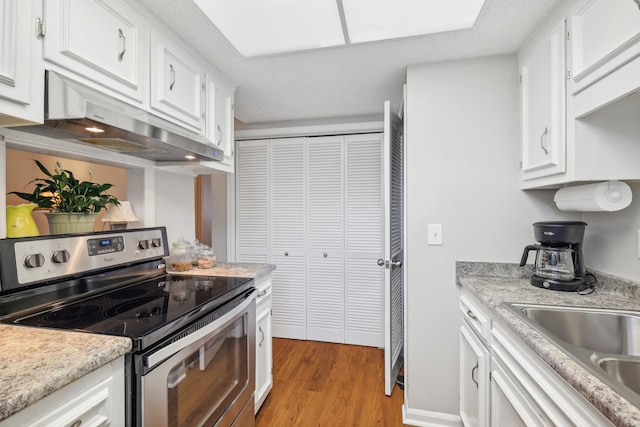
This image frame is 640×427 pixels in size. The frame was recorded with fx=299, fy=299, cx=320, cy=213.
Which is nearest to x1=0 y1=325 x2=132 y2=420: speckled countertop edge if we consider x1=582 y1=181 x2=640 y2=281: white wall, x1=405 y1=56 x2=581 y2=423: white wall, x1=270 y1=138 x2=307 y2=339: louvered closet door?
x1=405 y1=56 x2=581 y2=423: white wall

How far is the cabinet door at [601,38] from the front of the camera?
934mm

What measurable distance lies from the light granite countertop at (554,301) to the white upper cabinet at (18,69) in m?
1.63

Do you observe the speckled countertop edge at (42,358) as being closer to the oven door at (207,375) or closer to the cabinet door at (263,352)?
the oven door at (207,375)

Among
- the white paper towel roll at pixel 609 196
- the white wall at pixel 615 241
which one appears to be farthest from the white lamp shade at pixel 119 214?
the white wall at pixel 615 241

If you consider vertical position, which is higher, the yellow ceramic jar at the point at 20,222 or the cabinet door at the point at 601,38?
the cabinet door at the point at 601,38

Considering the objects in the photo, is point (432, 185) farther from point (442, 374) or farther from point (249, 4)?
point (249, 4)

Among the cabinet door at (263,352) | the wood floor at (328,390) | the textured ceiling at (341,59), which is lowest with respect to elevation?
the wood floor at (328,390)

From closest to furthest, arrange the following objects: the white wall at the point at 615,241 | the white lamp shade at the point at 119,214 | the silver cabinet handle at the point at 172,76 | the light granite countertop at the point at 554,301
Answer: the light granite countertop at the point at 554,301, the white wall at the point at 615,241, the silver cabinet handle at the point at 172,76, the white lamp shade at the point at 119,214

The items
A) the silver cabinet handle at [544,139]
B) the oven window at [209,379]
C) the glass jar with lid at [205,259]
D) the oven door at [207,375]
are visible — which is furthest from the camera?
the glass jar with lid at [205,259]

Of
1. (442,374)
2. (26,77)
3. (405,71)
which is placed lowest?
(442,374)

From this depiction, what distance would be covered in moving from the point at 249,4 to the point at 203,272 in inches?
56.8

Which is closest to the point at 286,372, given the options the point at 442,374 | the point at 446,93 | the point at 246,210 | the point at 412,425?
the point at 412,425

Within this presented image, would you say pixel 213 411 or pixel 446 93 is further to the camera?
pixel 446 93

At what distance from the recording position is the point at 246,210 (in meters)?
3.03
